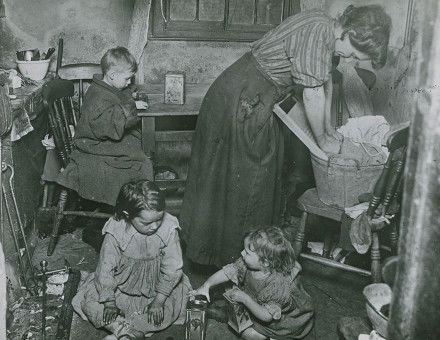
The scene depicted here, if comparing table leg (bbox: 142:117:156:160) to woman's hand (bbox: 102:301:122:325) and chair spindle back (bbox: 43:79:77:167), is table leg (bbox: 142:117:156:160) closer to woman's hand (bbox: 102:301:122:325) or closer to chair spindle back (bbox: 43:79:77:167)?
chair spindle back (bbox: 43:79:77:167)

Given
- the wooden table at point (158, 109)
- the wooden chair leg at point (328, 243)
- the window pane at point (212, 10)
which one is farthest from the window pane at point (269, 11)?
the wooden chair leg at point (328, 243)

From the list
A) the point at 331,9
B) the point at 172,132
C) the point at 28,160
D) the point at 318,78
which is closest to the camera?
the point at 318,78

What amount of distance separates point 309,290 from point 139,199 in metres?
1.46

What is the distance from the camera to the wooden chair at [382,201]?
10.4 ft

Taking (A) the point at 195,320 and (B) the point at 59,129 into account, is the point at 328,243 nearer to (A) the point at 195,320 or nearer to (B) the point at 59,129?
(A) the point at 195,320

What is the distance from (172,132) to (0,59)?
1.76 meters

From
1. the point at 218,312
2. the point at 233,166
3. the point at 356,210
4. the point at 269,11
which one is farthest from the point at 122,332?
the point at 269,11

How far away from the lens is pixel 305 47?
331 cm

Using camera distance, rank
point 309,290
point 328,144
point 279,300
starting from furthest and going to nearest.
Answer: point 309,290 → point 328,144 → point 279,300

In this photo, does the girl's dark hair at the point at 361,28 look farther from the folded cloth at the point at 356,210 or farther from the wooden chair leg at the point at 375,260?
the wooden chair leg at the point at 375,260

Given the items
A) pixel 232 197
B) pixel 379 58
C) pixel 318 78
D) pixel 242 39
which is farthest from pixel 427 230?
pixel 242 39

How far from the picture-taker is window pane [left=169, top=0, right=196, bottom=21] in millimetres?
5352

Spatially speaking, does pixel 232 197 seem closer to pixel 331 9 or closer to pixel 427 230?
pixel 427 230

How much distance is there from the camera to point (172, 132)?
5.91 meters
